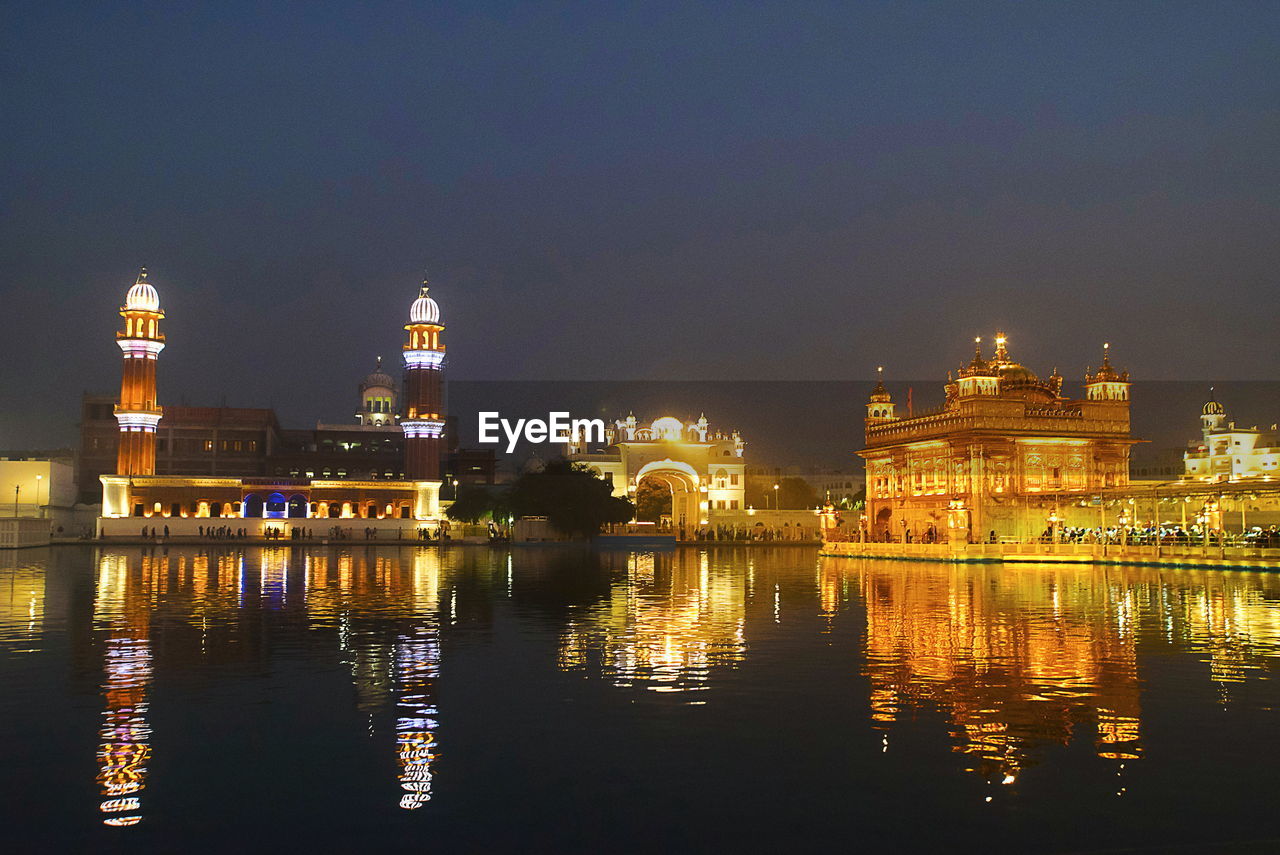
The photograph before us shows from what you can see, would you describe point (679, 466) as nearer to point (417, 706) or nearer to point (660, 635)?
point (660, 635)

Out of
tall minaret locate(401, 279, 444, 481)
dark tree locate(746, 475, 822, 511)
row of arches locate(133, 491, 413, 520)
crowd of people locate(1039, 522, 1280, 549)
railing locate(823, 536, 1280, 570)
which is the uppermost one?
tall minaret locate(401, 279, 444, 481)

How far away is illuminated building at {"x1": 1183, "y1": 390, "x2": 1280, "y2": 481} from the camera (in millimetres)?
107188

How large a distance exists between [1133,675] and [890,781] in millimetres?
7266

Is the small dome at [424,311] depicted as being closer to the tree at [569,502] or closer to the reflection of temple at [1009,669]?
the tree at [569,502]

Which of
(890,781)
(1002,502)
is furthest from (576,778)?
(1002,502)

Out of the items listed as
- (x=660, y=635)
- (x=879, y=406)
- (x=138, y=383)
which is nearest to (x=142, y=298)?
(x=138, y=383)

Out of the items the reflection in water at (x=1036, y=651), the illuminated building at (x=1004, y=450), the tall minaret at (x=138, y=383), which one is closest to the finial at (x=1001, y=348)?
the illuminated building at (x=1004, y=450)

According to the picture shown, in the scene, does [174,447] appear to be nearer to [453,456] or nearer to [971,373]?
[453,456]

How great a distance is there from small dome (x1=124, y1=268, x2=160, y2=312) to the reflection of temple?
8319cm

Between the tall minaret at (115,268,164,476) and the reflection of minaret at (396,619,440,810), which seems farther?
the tall minaret at (115,268,164,476)

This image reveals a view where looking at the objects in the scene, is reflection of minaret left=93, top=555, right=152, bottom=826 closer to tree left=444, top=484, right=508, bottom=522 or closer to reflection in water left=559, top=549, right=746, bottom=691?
reflection in water left=559, top=549, right=746, bottom=691

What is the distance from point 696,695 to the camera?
14.2 metres

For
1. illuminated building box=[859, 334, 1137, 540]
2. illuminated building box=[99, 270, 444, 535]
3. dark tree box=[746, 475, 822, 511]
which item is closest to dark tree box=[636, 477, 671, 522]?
dark tree box=[746, 475, 822, 511]

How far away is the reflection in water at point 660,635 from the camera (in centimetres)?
1617
